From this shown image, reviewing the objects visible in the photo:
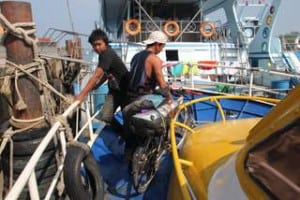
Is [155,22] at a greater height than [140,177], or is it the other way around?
[155,22]

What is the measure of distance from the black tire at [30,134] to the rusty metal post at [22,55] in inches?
4.6

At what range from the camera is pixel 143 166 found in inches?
145

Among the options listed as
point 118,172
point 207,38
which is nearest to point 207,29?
point 207,38

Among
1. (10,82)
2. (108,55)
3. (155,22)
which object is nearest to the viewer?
(10,82)

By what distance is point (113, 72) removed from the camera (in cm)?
417

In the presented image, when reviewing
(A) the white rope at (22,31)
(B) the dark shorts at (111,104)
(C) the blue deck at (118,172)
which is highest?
(A) the white rope at (22,31)

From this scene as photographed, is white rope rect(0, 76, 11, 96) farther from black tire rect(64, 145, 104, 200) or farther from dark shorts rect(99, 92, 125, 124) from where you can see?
dark shorts rect(99, 92, 125, 124)

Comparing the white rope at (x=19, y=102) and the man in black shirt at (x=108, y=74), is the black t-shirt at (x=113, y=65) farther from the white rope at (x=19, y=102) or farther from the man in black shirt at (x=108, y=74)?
the white rope at (x=19, y=102)

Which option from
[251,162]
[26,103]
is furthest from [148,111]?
[251,162]

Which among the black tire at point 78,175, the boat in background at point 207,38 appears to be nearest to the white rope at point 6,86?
the black tire at point 78,175

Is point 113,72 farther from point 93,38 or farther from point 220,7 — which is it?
point 220,7

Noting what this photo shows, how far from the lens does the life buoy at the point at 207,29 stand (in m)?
15.9

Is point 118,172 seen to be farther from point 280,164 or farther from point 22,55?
point 280,164

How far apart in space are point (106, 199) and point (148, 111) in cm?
107
